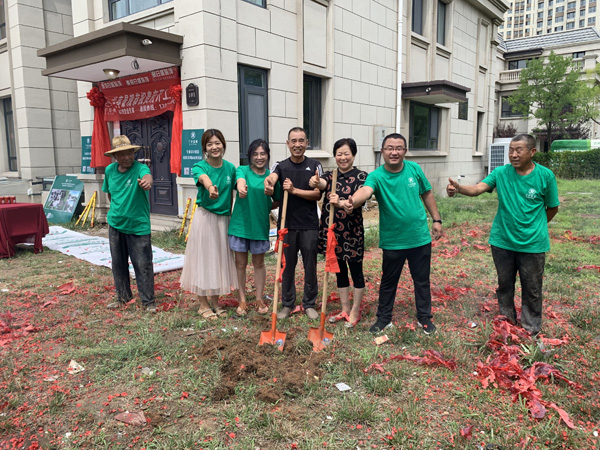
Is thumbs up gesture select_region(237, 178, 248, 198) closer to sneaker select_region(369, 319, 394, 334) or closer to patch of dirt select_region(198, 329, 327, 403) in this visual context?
patch of dirt select_region(198, 329, 327, 403)

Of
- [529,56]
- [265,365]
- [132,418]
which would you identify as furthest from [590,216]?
[529,56]

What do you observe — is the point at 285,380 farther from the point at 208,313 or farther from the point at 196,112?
the point at 196,112

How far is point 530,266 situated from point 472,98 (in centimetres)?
1746

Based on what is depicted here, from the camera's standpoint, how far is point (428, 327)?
4.41 m

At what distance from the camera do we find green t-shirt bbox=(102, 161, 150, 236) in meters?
5.00

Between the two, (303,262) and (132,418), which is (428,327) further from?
(132,418)

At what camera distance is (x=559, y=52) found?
47.4 m

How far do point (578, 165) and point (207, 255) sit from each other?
25974 mm

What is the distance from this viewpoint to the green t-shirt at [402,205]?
4.18m

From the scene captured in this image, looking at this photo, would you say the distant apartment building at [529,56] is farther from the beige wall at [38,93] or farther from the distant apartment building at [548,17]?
the distant apartment building at [548,17]

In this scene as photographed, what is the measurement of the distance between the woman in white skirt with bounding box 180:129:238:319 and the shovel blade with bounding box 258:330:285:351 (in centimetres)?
93

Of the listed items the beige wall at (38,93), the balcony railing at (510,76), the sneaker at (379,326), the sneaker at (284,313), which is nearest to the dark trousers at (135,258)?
the sneaker at (284,313)

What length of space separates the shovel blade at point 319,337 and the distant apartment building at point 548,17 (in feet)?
368

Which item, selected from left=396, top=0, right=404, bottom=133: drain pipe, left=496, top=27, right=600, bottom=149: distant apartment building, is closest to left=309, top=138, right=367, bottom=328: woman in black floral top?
left=396, top=0, right=404, bottom=133: drain pipe
